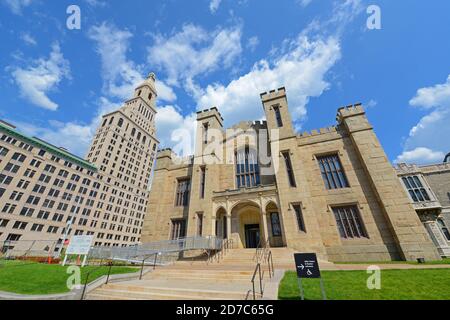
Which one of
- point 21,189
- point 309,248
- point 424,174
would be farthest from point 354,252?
point 21,189

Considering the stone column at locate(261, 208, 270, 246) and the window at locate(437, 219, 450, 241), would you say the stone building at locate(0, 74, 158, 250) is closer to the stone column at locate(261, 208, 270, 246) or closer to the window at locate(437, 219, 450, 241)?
the stone column at locate(261, 208, 270, 246)

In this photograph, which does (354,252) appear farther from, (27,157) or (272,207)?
(27,157)

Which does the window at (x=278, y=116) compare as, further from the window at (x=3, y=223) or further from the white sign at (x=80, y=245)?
the window at (x=3, y=223)

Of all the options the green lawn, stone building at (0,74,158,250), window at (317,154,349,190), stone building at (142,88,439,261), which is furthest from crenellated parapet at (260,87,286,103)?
stone building at (0,74,158,250)

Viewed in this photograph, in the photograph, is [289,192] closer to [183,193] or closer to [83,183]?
[183,193]

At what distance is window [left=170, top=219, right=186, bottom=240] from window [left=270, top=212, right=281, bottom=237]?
862cm

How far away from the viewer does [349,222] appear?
14.3 meters

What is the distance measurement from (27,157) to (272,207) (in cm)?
5764

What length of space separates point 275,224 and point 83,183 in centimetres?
6032

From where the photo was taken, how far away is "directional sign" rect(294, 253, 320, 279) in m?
5.23

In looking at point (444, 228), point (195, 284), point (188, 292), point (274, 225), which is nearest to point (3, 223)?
point (195, 284)

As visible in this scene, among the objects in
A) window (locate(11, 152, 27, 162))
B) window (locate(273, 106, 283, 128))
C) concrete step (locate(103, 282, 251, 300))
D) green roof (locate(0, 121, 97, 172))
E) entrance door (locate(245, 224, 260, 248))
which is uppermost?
green roof (locate(0, 121, 97, 172))

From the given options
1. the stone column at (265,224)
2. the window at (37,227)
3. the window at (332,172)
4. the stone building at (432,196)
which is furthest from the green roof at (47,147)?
the stone building at (432,196)

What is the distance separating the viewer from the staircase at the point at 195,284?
5953 mm
